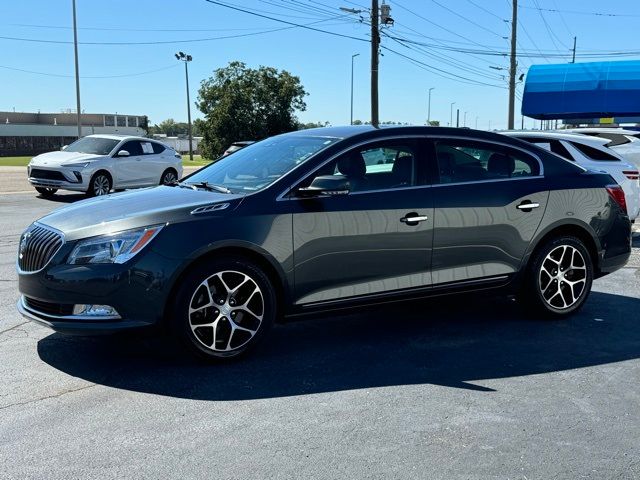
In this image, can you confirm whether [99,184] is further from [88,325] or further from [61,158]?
[88,325]

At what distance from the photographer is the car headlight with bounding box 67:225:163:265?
427 cm

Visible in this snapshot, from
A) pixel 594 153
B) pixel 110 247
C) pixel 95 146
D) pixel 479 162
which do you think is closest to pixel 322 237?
pixel 110 247

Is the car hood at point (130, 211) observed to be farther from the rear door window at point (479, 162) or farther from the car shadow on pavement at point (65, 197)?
the car shadow on pavement at point (65, 197)

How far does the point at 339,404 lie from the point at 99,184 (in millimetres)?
14456

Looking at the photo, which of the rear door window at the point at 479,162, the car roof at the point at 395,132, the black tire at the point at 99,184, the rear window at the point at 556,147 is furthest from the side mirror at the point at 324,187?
the black tire at the point at 99,184

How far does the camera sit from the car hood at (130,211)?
435 centimetres

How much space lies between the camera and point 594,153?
9852mm

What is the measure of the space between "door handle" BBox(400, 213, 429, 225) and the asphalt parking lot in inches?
37.8

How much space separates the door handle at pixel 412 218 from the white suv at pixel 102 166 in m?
13.1

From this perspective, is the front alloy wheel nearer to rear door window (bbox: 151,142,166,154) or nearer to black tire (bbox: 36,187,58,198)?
black tire (bbox: 36,187,58,198)

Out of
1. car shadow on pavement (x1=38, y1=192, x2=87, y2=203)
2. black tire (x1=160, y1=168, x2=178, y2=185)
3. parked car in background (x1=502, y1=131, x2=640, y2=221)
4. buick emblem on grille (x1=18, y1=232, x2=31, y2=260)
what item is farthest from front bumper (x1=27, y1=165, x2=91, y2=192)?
buick emblem on grille (x1=18, y1=232, x2=31, y2=260)

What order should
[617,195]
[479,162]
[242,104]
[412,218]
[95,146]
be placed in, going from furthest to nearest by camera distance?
[242,104]
[95,146]
[617,195]
[479,162]
[412,218]

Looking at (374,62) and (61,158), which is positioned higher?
(374,62)

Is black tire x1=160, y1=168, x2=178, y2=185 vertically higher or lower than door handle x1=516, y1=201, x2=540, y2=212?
lower
